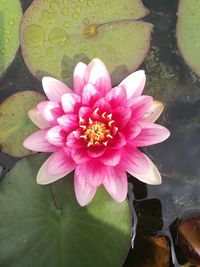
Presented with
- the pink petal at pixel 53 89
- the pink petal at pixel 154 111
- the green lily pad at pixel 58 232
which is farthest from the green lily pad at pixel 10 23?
the pink petal at pixel 154 111

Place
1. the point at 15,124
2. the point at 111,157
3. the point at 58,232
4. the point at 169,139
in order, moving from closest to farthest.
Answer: the point at 111,157, the point at 58,232, the point at 15,124, the point at 169,139

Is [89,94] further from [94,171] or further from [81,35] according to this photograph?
[81,35]

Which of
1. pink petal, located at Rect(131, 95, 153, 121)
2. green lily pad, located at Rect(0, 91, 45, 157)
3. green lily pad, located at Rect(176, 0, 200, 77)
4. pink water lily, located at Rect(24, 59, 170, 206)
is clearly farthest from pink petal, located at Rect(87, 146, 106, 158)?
green lily pad, located at Rect(176, 0, 200, 77)

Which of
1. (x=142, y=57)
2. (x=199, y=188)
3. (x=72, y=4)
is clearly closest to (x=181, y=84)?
(x=142, y=57)

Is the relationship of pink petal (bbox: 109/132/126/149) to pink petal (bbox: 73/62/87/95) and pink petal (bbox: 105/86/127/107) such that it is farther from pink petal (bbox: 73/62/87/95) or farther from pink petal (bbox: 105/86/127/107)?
pink petal (bbox: 73/62/87/95)

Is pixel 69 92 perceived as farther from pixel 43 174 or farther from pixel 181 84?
pixel 181 84

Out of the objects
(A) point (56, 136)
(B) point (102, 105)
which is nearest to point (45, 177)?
(A) point (56, 136)

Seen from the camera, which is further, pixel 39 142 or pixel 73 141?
pixel 39 142
